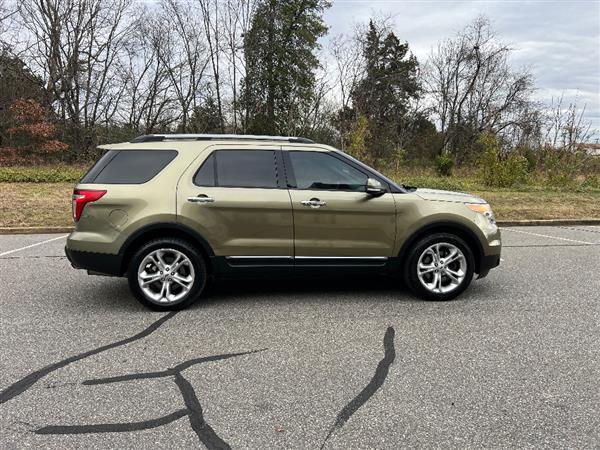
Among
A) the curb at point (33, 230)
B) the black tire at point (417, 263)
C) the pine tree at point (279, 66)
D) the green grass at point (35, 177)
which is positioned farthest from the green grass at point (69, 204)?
the pine tree at point (279, 66)

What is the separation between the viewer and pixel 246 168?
17.0 feet

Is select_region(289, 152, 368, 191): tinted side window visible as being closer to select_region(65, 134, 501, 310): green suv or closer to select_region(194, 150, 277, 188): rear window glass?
select_region(65, 134, 501, 310): green suv

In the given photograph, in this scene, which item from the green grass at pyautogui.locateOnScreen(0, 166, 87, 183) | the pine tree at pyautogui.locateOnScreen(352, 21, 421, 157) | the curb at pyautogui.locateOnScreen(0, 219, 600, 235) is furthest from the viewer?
the pine tree at pyautogui.locateOnScreen(352, 21, 421, 157)

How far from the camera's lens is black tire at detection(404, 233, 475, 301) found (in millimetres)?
5277

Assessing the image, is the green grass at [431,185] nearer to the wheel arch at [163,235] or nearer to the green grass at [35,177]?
the green grass at [35,177]

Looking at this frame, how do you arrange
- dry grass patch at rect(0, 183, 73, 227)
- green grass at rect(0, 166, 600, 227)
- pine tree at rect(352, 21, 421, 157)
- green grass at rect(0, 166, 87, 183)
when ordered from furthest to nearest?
pine tree at rect(352, 21, 421, 157), green grass at rect(0, 166, 87, 183), green grass at rect(0, 166, 600, 227), dry grass patch at rect(0, 183, 73, 227)

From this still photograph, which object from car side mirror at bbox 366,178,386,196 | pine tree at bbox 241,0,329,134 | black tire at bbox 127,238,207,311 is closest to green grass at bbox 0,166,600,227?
black tire at bbox 127,238,207,311

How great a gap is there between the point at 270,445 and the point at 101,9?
31654mm

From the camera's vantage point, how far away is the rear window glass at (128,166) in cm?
495

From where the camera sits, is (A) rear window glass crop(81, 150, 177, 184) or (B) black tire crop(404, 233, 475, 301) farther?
(B) black tire crop(404, 233, 475, 301)

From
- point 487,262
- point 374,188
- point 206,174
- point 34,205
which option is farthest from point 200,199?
point 34,205

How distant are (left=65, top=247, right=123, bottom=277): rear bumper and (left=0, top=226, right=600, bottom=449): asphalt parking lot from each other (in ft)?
1.44

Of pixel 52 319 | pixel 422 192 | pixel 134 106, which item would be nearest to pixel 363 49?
pixel 134 106

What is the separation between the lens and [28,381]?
3.37m
